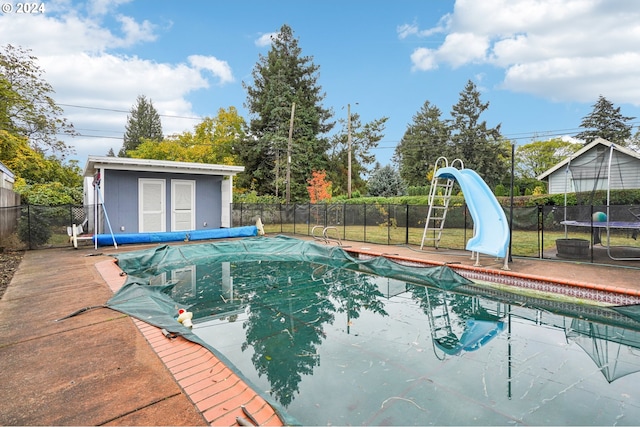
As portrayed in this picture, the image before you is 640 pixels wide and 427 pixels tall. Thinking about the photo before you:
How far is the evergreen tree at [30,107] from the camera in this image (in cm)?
1395

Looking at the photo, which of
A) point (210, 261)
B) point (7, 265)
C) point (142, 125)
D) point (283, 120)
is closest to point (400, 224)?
point (210, 261)

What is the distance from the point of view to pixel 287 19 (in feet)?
84.5

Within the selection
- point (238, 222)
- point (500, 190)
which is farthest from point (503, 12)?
point (500, 190)

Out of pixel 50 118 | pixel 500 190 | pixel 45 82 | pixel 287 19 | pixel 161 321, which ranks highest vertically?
pixel 287 19

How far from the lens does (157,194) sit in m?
11.7

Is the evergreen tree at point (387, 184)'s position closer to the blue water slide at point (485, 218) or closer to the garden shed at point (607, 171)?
the garden shed at point (607, 171)

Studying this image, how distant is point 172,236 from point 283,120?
1578 cm

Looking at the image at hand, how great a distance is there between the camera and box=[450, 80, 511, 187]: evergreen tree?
30266 mm

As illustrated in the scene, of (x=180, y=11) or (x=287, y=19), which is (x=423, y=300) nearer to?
(x=180, y=11)

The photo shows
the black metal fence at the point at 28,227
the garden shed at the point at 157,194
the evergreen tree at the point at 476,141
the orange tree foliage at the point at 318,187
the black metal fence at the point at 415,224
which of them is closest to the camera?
the black metal fence at the point at 28,227

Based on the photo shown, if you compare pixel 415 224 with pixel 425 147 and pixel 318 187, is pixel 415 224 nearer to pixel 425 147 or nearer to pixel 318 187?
pixel 318 187

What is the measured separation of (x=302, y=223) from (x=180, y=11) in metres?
9.05

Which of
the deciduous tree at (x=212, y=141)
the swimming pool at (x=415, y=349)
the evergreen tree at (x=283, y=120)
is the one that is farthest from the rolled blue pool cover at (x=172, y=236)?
the deciduous tree at (x=212, y=141)

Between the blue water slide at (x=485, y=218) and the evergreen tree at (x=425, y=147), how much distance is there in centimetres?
2655
